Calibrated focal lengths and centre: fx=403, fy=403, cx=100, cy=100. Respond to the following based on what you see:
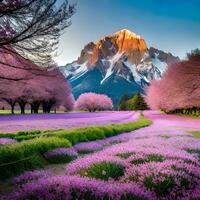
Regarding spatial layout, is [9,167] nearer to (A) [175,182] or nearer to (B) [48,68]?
(B) [48,68]

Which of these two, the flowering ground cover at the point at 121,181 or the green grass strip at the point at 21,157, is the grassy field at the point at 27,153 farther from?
the flowering ground cover at the point at 121,181

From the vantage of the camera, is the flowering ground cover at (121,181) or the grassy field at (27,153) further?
the grassy field at (27,153)

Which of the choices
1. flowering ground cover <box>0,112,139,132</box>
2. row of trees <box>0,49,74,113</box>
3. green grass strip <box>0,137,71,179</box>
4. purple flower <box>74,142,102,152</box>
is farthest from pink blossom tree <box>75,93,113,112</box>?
green grass strip <box>0,137,71,179</box>

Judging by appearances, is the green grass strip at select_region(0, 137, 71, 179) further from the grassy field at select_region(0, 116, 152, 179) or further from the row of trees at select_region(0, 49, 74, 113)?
the row of trees at select_region(0, 49, 74, 113)

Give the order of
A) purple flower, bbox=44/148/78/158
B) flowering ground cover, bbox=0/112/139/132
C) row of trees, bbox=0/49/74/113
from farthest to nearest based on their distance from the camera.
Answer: row of trees, bbox=0/49/74/113 → flowering ground cover, bbox=0/112/139/132 → purple flower, bbox=44/148/78/158

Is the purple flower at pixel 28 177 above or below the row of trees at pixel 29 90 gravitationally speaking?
below

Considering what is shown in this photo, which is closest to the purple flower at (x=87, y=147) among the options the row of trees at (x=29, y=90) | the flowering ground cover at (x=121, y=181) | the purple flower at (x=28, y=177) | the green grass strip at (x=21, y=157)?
the green grass strip at (x=21, y=157)

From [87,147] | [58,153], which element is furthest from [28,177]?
[87,147]

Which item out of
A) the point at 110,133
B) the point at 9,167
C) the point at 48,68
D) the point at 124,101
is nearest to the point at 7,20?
the point at 48,68

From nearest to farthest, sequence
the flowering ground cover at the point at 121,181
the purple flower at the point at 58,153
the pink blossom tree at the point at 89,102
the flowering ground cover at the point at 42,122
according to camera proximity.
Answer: the flowering ground cover at the point at 121,181
the purple flower at the point at 58,153
the flowering ground cover at the point at 42,122
the pink blossom tree at the point at 89,102

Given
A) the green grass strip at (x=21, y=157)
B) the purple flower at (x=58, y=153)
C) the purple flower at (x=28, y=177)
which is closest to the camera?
the purple flower at (x=28, y=177)

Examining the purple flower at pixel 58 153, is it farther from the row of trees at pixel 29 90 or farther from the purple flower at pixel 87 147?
the row of trees at pixel 29 90

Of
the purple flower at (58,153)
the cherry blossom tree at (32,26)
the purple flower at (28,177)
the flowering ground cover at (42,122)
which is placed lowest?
the purple flower at (28,177)

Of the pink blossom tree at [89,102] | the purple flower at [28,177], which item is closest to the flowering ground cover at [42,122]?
the purple flower at [28,177]
